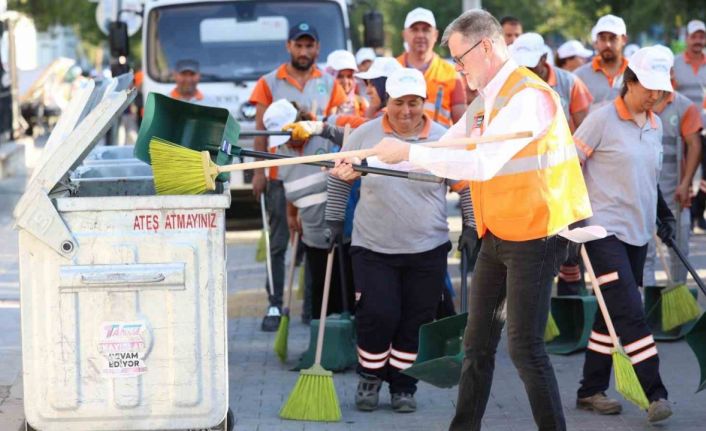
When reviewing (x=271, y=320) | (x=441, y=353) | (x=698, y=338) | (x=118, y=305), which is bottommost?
(x=271, y=320)

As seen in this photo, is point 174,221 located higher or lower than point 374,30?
lower

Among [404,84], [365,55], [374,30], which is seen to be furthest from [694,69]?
[404,84]

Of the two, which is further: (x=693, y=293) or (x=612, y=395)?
(x=693, y=293)

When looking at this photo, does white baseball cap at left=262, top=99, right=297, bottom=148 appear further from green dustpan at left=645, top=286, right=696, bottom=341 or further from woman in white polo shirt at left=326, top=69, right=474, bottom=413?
green dustpan at left=645, top=286, right=696, bottom=341

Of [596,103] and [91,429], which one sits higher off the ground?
[596,103]

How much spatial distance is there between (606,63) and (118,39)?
271 inches

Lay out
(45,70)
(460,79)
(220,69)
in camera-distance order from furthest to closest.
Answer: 1. (45,70)
2. (220,69)
3. (460,79)

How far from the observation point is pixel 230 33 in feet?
49.0

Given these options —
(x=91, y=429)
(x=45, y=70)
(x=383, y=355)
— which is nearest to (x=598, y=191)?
(x=383, y=355)

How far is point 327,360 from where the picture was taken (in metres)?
7.98

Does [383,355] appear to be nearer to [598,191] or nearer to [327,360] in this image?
[327,360]

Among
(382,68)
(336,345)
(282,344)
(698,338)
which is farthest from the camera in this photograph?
(282,344)

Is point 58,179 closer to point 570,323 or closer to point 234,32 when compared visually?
point 570,323

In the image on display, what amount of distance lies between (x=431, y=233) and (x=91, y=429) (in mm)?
2248
